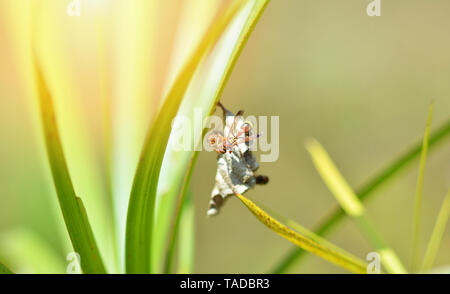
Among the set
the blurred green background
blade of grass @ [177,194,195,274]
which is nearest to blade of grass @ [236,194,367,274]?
blade of grass @ [177,194,195,274]

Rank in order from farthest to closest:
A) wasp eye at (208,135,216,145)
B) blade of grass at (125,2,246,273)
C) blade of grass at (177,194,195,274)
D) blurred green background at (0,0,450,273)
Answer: blurred green background at (0,0,450,273) < blade of grass at (177,194,195,274) < wasp eye at (208,135,216,145) < blade of grass at (125,2,246,273)

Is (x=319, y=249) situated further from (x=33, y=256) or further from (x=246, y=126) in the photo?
(x=33, y=256)

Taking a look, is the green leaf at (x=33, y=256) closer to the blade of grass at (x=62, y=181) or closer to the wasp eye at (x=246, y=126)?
the blade of grass at (x=62, y=181)

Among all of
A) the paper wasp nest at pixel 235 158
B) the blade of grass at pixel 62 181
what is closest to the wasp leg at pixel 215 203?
the paper wasp nest at pixel 235 158

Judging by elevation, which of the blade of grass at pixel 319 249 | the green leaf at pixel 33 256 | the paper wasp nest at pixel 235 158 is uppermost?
the paper wasp nest at pixel 235 158

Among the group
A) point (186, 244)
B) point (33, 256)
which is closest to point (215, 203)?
point (186, 244)

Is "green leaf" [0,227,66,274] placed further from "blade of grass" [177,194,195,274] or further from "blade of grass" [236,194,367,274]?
"blade of grass" [236,194,367,274]

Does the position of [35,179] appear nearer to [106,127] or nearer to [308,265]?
[106,127]
